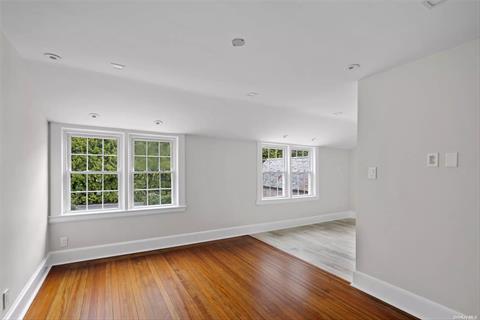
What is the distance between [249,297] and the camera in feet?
8.21

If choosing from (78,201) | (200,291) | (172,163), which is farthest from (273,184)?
(78,201)

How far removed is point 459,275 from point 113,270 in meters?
3.76

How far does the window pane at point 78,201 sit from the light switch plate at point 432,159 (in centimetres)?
446

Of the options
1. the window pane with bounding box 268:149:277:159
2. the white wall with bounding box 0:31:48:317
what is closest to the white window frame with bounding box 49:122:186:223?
the white wall with bounding box 0:31:48:317

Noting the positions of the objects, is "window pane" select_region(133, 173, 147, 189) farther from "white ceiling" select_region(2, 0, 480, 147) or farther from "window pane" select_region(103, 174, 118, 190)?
"white ceiling" select_region(2, 0, 480, 147)

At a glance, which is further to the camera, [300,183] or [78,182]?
[300,183]

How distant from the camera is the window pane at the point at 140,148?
4.06 m

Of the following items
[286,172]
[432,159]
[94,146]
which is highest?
[94,146]

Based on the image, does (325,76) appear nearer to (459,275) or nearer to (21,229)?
(459,275)

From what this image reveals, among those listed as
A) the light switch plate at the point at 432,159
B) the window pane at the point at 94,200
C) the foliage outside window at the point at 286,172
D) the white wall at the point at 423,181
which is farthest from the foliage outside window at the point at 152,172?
the light switch plate at the point at 432,159

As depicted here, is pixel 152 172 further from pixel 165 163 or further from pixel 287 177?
pixel 287 177

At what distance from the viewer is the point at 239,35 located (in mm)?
1775

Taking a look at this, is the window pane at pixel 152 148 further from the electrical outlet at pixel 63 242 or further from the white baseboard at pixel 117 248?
the electrical outlet at pixel 63 242

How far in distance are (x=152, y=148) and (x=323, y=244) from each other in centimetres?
355
